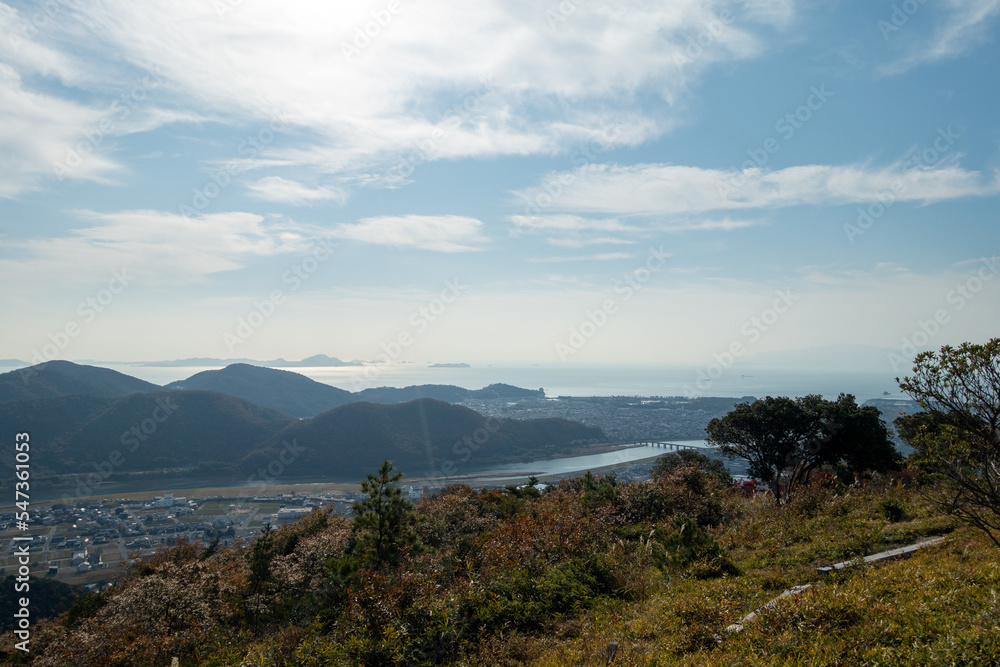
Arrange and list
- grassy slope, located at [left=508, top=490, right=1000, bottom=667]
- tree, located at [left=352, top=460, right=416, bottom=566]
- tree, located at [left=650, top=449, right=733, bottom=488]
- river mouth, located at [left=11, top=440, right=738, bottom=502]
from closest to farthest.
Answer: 1. grassy slope, located at [left=508, top=490, right=1000, bottom=667]
2. tree, located at [left=352, top=460, right=416, bottom=566]
3. tree, located at [left=650, top=449, right=733, bottom=488]
4. river mouth, located at [left=11, top=440, right=738, bottom=502]

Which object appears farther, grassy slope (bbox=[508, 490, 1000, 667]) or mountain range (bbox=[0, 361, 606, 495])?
mountain range (bbox=[0, 361, 606, 495])

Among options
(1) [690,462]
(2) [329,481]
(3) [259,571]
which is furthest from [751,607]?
(2) [329,481]

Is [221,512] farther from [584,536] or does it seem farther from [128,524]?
[584,536]

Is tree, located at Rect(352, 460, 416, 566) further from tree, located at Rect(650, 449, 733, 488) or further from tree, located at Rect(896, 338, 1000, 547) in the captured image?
tree, located at Rect(650, 449, 733, 488)

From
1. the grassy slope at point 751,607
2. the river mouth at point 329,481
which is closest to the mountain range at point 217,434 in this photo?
the river mouth at point 329,481

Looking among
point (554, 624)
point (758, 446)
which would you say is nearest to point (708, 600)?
point (554, 624)

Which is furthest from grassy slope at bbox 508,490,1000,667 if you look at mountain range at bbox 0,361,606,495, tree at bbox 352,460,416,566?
mountain range at bbox 0,361,606,495

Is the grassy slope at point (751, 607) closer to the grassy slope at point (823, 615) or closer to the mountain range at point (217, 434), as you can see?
the grassy slope at point (823, 615)

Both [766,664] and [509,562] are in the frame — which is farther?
[509,562]
